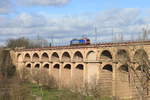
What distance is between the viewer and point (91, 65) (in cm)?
3825

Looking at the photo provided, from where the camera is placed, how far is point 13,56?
2195 inches

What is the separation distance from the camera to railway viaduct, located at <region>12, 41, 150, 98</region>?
33562 millimetres

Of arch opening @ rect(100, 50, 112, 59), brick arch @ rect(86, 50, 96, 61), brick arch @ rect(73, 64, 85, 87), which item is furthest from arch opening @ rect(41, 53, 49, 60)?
arch opening @ rect(100, 50, 112, 59)

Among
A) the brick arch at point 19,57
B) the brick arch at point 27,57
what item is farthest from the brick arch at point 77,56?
the brick arch at point 19,57

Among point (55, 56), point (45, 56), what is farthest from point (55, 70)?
point (45, 56)

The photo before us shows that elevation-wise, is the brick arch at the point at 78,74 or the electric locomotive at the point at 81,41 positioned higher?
the electric locomotive at the point at 81,41

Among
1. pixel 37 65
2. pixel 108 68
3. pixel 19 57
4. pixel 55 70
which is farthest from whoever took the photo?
pixel 19 57

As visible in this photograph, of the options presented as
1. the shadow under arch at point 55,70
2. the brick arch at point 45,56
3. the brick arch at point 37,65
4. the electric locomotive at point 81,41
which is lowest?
the shadow under arch at point 55,70

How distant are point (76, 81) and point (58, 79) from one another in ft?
15.8

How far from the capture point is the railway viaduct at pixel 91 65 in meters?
33.6

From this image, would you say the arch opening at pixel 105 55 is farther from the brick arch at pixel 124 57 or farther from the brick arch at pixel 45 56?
the brick arch at pixel 45 56

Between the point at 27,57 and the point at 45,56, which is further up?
the point at 27,57

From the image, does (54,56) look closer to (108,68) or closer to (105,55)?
(105,55)

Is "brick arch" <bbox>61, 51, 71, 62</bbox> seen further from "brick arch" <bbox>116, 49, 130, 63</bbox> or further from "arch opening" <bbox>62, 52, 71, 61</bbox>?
"brick arch" <bbox>116, 49, 130, 63</bbox>
